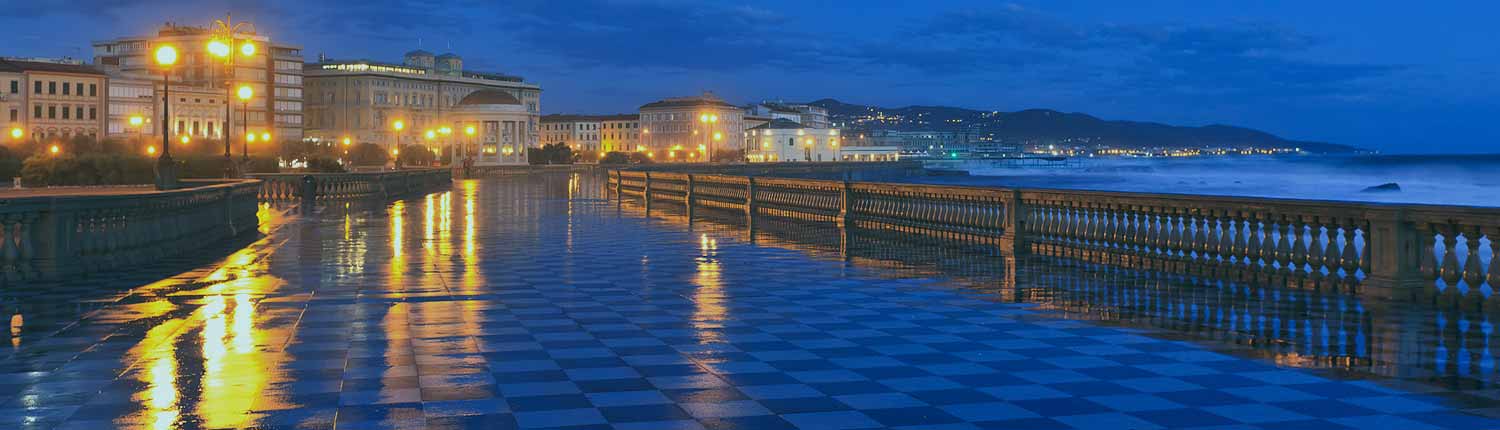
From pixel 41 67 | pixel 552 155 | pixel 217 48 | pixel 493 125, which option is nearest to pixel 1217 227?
pixel 217 48

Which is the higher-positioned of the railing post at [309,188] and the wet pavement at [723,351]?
the railing post at [309,188]

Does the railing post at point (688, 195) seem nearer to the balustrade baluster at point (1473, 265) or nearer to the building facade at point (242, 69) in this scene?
the balustrade baluster at point (1473, 265)

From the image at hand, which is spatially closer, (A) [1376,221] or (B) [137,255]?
(A) [1376,221]

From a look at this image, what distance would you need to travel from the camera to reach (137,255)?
17.5 m

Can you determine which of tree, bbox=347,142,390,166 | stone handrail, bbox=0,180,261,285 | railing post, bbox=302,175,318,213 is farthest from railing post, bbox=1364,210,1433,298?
tree, bbox=347,142,390,166

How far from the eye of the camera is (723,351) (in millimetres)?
9852

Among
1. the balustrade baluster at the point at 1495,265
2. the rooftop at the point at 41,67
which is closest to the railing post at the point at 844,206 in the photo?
the balustrade baluster at the point at 1495,265

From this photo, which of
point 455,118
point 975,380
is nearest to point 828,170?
point 455,118

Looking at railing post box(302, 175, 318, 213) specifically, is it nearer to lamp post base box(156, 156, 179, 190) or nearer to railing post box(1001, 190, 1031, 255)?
lamp post base box(156, 156, 179, 190)

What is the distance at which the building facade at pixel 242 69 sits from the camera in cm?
16462

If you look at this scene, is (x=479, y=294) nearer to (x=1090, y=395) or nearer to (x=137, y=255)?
(x=137, y=255)

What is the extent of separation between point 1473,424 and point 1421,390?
Answer: 1.08 meters

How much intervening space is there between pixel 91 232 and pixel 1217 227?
15160 mm

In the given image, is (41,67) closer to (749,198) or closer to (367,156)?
(367,156)
